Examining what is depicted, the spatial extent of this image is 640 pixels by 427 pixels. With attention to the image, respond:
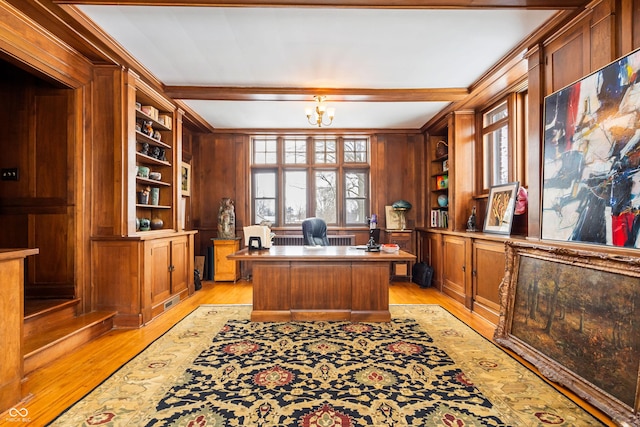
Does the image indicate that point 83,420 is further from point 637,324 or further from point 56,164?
point 637,324

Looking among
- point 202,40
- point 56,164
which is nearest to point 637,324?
point 202,40

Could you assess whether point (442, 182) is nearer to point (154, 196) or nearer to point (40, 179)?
→ point (154, 196)

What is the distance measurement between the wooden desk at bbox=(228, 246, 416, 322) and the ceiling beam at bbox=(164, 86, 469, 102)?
218 cm

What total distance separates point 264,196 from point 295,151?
112cm

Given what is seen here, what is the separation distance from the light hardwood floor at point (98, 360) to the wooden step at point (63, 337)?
6cm

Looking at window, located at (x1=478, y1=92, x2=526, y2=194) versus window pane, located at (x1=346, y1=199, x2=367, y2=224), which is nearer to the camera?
window, located at (x1=478, y1=92, x2=526, y2=194)

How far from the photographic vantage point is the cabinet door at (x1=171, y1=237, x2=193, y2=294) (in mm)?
4750

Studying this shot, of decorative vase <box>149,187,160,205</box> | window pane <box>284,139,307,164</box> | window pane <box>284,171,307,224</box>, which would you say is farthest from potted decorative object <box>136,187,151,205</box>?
window pane <box>284,139,307,164</box>

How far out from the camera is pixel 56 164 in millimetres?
3656

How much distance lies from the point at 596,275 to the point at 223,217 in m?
5.48

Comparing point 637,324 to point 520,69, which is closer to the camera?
point 637,324

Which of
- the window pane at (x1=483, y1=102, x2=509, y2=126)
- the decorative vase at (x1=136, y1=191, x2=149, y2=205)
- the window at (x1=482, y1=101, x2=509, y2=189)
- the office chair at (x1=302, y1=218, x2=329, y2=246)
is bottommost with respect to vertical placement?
the office chair at (x1=302, y1=218, x2=329, y2=246)

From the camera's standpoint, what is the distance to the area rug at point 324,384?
6.68 feet

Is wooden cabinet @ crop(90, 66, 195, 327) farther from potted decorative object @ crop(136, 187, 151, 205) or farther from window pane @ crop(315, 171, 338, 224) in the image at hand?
window pane @ crop(315, 171, 338, 224)
